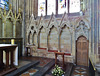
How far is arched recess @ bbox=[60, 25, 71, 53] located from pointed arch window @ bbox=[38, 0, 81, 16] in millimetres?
1744

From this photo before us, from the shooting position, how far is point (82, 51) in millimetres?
6113

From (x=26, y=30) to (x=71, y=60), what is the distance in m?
4.94

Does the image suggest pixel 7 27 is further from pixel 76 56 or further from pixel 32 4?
pixel 76 56

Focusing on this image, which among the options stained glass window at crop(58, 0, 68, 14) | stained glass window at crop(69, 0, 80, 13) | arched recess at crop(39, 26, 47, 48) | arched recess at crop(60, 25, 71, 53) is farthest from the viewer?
arched recess at crop(39, 26, 47, 48)

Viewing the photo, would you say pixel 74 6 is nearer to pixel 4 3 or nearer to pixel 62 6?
pixel 62 6

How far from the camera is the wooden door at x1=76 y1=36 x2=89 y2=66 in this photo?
603 centimetres

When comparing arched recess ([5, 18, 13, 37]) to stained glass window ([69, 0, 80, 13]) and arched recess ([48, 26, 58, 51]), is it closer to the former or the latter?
arched recess ([48, 26, 58, 51])

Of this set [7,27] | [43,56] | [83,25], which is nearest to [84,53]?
[83,25]

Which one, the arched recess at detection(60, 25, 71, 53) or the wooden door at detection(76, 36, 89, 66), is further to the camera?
the arched recess at detection(60, 25, 71, 53)

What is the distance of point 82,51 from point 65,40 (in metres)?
1.56

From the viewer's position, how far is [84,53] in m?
6.06

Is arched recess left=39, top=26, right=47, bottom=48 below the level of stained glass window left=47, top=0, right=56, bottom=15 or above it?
below

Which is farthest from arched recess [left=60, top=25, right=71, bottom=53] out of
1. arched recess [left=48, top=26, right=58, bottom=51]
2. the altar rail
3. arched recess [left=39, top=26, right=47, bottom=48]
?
the altar rail

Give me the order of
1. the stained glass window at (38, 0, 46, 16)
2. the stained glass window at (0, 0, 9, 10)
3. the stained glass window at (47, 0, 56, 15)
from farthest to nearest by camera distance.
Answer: the stained glass window at (38, 0, 46, 16), the stained glass window at (47, 0, 56, 15), the stained glass window at (0, 0, 9, 10)
